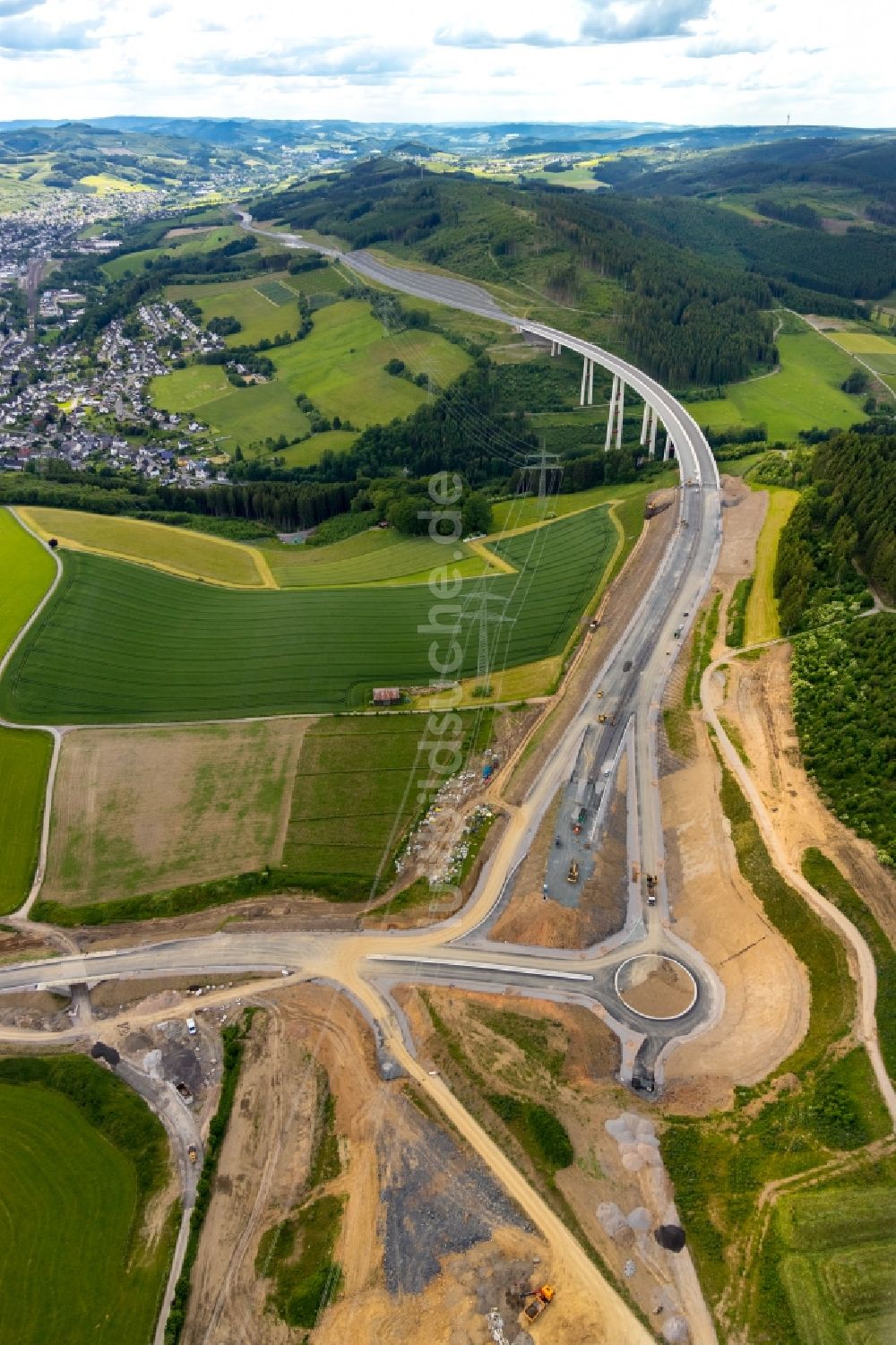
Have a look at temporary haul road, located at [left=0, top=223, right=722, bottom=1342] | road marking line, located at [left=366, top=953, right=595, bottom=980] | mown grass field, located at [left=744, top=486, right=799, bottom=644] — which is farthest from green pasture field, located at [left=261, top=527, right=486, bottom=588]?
road marking line, located at [left=366, top=953, right=595, bottom=980]

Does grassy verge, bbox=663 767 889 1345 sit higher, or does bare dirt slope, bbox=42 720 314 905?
bare dirt slope, bbox=42 720 314 905

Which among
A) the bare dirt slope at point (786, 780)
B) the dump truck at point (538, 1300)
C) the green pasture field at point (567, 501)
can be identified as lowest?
the dump truck at point (538, 1300)

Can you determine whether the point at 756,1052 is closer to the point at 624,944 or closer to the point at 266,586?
the point at 624,944

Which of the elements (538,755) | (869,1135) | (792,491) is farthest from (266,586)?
(869,1135)

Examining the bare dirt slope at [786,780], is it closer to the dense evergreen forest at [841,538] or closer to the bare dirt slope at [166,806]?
the dense evergreen forest at [841,538]

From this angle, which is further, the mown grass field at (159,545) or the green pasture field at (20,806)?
the mown grass field at (159,545)

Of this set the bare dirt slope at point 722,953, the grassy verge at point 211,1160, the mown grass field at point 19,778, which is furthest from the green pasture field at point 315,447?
the grassy verge at point 211,1160

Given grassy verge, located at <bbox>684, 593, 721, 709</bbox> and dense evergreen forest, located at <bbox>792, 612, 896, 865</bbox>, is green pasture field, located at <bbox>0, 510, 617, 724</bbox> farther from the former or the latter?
dense evergreen forest, located at <bbox>792, 612, 896, 865</bbox>

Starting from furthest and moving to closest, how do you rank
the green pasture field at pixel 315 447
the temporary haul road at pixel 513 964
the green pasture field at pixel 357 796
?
the green pasture field at pixel 315 447 → the green pasture field at pixel 357 796 → the temporary haul road at pixel 513 964
